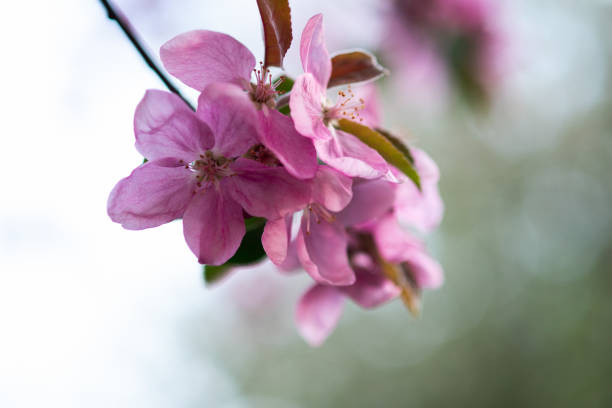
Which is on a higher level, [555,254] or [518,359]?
[555,254]

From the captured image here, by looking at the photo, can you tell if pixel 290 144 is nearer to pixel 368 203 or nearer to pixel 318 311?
pixel 368 203

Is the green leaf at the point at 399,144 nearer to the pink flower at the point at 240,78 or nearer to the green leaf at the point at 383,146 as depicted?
the green leaf at the point at 383,146

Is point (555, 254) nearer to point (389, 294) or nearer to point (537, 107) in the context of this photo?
point (537, 107)

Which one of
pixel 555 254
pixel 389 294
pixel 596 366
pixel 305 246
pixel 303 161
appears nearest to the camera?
pixel 303 161

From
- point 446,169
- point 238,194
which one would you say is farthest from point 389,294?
point 446,169

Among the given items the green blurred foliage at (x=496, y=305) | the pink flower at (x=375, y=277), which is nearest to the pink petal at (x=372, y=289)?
the pink flower at (x=375, y=277)

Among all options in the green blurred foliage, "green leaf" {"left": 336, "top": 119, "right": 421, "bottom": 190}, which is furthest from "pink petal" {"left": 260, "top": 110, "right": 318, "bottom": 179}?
the green blurred foliage

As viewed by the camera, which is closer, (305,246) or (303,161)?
(303,161)
